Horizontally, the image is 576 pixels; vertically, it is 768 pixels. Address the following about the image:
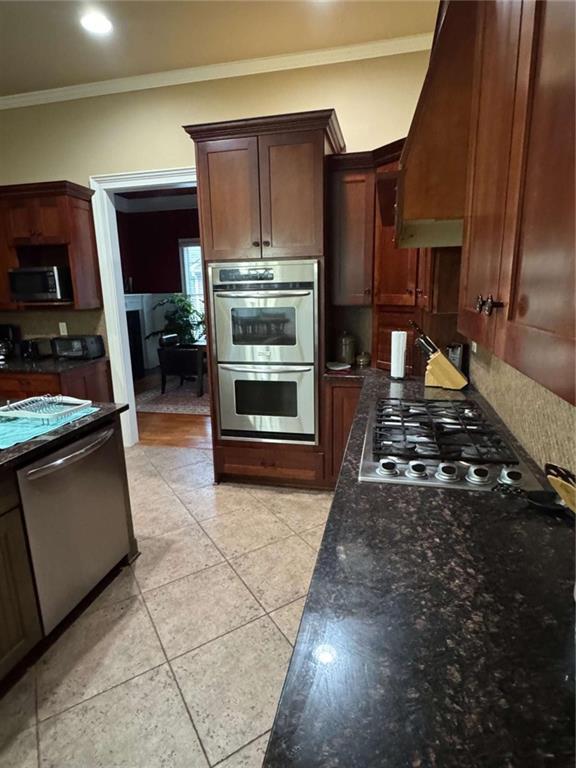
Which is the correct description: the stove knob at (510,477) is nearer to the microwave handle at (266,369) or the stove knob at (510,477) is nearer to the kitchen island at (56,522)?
the kitchen island at (56,522)

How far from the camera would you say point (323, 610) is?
0.72 meters

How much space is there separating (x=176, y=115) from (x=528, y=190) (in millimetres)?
3381

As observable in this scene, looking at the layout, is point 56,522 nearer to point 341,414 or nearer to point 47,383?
point 341,414

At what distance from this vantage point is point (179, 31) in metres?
2.61

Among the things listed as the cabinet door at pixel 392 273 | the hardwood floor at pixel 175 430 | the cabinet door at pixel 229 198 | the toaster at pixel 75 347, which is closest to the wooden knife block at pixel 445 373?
the cabinet door at pixel 392 273

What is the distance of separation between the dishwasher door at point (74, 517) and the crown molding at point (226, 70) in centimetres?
275

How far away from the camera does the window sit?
669 centimetres

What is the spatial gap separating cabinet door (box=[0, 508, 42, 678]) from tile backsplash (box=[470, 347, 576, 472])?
5.79ft

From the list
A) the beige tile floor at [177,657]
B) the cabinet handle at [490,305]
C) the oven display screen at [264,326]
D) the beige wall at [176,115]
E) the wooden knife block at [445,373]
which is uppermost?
the beige wall at [176,115]

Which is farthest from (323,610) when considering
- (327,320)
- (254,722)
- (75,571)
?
(327,320)

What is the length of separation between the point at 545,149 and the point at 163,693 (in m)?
1.92

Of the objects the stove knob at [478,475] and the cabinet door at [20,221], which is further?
the cabinet door at [20,221]

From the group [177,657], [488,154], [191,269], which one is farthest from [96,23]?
[191,269]

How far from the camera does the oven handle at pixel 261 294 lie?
8.82 feet
